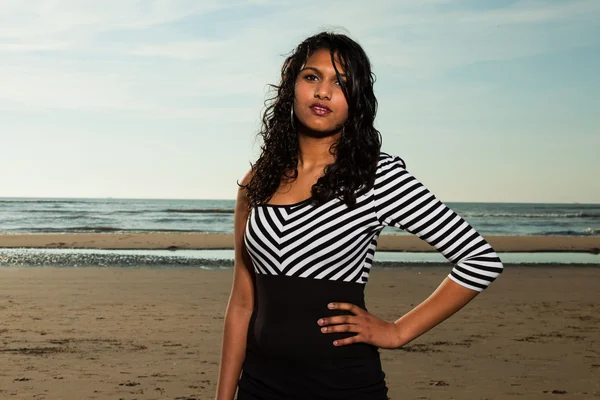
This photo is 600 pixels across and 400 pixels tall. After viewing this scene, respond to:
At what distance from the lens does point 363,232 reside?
2.04 metres

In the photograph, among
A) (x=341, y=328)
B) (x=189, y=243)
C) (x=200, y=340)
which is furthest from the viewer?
(x=189, y=243)

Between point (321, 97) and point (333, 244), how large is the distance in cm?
45

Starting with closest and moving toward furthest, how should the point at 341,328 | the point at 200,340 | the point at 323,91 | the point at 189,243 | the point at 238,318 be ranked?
the point at 341,328, the point at 323,91, the point at 238,318, the point at 200,340, the point at 189,243

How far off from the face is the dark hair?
0.07ft

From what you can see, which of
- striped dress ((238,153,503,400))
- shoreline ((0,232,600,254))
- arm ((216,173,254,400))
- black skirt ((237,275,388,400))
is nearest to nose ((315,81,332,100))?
striped dress ((238,153,503,400))

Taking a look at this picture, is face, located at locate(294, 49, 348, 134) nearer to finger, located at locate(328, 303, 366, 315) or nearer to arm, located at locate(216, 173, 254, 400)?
arm, located at locate(216, 173, 254, 400)

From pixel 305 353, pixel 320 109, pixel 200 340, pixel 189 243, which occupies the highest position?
pixel 320 109

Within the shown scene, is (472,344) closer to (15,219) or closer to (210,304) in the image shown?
(210,304)

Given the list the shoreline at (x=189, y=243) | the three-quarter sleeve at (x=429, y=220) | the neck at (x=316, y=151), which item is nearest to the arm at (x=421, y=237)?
the three-quarter sleeve at (x=429, y=220)

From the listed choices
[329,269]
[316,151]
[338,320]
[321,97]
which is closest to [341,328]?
[338,320]

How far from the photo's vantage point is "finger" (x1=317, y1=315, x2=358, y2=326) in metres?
2.00

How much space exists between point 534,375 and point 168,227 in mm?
30426

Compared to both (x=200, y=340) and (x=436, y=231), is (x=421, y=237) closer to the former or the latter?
(x=436, y=231)

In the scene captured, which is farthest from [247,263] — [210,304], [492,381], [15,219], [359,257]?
[15,219]
